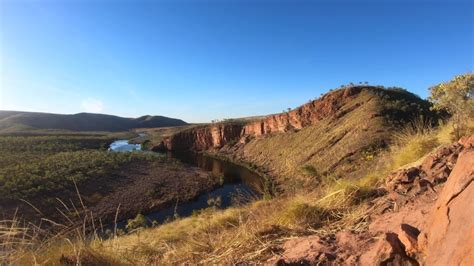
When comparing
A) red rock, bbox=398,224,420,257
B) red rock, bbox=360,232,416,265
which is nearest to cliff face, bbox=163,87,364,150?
red rock, bbox=398,224,420,257

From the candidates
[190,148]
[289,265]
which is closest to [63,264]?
[289,265]

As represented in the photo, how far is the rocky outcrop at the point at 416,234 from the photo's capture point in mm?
2482

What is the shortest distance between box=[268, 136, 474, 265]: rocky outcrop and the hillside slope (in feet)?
71.3

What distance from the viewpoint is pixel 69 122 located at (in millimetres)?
154875

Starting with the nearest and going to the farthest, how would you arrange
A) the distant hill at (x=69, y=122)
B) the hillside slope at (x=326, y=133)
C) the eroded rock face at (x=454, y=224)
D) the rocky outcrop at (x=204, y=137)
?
the eroded rock face at (x=454, y=224) < the hillside slope at (x=326, y=133) < the rocky outcrop at (x=204, y=137) < the distant hill at (x=69, y=122)

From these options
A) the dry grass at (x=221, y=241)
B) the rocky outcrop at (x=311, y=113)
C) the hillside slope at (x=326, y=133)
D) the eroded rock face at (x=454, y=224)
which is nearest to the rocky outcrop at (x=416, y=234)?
the eroded rock face at (x=454, y=224)

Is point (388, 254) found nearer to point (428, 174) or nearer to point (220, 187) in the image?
point (428, 174)

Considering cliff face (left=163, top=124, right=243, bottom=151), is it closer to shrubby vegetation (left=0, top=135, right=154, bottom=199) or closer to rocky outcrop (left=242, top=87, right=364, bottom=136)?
rocky outcrop (left=242, top=87, right=364, bottom=136)

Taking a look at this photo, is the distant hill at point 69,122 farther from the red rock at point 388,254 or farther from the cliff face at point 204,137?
the red rock at point 388,254

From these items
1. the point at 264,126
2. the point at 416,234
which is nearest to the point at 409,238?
the point at 416,234

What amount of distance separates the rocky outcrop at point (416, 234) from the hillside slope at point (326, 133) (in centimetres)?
2173

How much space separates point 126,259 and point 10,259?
1.02m

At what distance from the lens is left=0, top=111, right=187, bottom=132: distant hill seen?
134 metres

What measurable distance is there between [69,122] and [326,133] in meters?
137
